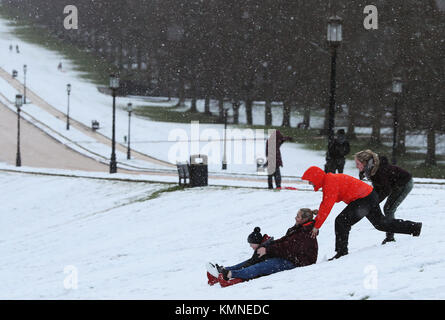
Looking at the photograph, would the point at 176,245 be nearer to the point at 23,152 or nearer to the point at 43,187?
the point at 43,187

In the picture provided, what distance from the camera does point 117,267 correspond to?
1330 cm

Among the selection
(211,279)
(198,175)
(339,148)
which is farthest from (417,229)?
(198,175)

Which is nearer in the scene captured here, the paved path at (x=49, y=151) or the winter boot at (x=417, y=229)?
the winter boot at (x=417, y=229)

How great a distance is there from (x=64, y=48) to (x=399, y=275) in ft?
323

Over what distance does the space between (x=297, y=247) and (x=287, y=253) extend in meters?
0.15

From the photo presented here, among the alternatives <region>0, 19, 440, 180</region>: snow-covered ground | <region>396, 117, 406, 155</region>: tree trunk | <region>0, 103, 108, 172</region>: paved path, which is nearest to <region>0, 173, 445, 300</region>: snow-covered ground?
<region>0, 19, 440, 180</region>: snow-covered ground

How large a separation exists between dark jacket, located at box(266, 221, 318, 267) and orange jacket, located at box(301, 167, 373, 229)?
26 centimetres

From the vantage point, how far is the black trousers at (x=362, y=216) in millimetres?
9414

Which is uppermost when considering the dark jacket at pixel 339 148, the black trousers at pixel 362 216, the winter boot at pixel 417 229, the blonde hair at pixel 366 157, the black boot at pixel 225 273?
the blonde hair at pixel 366 157

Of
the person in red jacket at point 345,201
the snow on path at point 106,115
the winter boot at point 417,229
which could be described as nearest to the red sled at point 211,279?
the person in red jacket at point 345,201

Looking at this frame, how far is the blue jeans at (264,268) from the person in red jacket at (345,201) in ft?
1.91

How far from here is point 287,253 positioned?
9.54 m

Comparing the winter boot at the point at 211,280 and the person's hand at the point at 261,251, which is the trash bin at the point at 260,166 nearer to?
the winter boot at the point at 211,280
